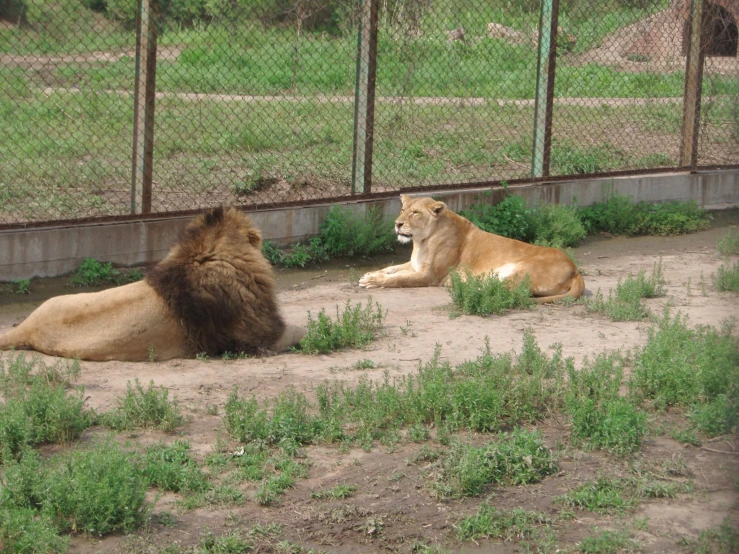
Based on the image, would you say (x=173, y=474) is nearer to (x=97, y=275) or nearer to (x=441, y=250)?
(x=97, y=275)

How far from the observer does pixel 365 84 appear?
8.97 metres

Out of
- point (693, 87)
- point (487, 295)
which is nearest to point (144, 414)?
point (487, 295)

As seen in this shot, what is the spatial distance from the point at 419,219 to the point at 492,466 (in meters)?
4.27

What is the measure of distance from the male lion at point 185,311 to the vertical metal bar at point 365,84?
293 cm

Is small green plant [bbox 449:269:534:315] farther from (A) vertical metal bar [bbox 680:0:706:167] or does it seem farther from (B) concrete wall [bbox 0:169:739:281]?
(A) vertical metal bar [bbox 680:0:706:167]

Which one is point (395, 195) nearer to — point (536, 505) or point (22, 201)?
point (22, 201)

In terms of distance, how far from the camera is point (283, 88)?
37.7 ft

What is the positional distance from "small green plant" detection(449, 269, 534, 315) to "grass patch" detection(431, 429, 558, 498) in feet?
8.92

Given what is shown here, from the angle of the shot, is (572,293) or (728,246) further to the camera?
(728,246)

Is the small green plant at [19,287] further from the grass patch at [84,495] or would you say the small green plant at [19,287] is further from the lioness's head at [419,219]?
the grass patch at [84,495]

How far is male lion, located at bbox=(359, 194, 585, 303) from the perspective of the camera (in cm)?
810

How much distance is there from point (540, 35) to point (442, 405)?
5962 mm

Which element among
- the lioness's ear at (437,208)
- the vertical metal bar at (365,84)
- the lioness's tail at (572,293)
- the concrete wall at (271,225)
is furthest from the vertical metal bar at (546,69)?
the lioness's tail at (572,293)

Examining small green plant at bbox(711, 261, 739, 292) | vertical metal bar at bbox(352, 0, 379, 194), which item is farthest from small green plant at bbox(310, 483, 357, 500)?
vertical metal bar at bbox(352, 0, 379, 194)
